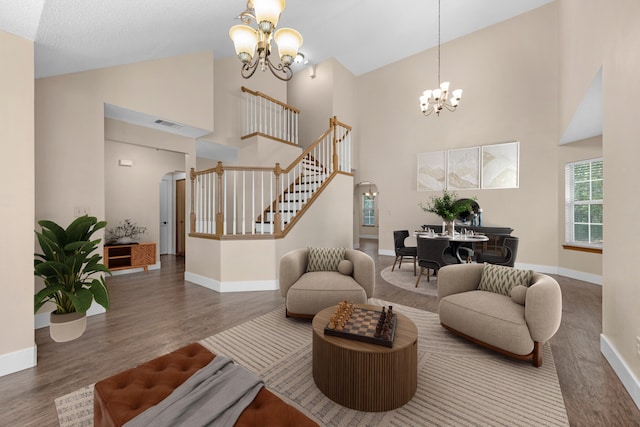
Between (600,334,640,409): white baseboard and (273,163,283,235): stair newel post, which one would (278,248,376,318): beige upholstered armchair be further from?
(600,334,640,409): white baseboard

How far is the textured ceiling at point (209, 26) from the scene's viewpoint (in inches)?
88.0

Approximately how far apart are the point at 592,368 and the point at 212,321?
140 inches

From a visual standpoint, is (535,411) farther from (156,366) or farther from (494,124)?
(494,124)

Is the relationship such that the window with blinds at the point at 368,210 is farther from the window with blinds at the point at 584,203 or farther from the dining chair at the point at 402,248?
the window with blinds at the point at 584,203

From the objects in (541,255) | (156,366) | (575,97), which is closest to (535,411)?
(156,366)

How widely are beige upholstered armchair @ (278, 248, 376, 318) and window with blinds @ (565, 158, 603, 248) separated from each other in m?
4.87

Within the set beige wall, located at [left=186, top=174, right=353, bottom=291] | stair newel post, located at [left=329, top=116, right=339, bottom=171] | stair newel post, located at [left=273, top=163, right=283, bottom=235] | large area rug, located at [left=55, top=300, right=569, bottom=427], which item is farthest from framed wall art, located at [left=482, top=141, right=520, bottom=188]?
stair newel post, located at [left=273, top=163, right=283, bottom=235]

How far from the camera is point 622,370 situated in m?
2.01

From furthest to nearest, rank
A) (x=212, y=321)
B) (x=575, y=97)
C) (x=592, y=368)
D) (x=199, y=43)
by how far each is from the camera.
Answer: (x=199, y=43), (x=575, y=97), (x=212, y=321), (x=592, y=368)

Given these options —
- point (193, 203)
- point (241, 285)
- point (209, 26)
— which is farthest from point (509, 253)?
point (209, 26)

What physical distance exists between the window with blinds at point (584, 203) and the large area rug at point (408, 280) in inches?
119

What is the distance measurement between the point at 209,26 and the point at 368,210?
993cm

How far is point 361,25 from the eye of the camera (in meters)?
6.34

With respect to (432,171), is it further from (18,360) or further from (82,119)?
(18,360)
